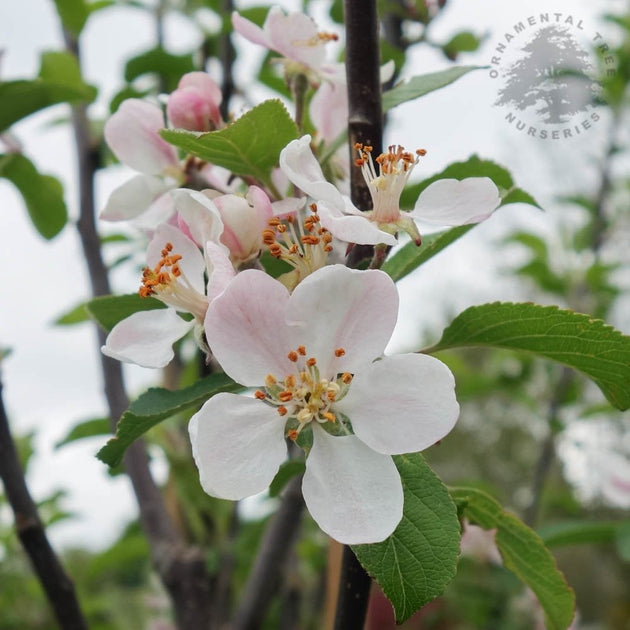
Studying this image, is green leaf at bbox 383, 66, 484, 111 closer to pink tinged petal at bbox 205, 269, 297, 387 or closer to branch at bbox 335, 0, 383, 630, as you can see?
branch at bbox 335, 0, 383, 630

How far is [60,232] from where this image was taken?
1309 millimetres

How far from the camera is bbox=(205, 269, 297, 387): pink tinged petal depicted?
59cm

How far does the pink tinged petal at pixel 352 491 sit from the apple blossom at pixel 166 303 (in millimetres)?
142

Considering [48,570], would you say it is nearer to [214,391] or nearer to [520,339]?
[214,391]

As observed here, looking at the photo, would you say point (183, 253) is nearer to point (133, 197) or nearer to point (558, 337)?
point (133, 197)

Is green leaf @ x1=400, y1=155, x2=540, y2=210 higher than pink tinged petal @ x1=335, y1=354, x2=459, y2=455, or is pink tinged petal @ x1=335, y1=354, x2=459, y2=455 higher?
green leaf @ x1=400, y1=155, x2=540, y2=210

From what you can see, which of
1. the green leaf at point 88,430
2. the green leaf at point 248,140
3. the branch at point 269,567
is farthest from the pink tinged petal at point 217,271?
the green leaf at point 88,430

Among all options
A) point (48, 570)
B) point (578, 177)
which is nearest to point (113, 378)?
point (48, 570)

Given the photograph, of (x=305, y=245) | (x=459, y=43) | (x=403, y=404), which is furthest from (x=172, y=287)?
(x=459, y=43)

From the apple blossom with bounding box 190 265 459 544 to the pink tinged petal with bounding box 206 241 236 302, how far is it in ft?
0.08

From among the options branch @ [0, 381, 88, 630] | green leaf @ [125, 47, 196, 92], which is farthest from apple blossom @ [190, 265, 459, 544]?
green leaf @ [125, 47, 196, 92]

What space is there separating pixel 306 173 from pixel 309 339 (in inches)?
5.3

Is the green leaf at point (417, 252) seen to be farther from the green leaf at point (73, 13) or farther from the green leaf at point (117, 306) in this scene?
the green leaf at point (73, 13)

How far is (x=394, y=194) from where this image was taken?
2.25 ft
